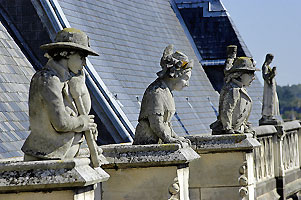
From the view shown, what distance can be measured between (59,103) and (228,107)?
18.8 feet

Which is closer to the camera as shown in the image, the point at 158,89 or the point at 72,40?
the point at 72,40

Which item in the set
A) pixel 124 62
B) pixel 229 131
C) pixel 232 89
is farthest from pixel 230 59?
pixel 124 62

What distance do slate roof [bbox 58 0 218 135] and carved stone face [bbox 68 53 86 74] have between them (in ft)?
35.3

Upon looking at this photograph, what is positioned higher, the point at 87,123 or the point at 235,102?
the point at 235,102

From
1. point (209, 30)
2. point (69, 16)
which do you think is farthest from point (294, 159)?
point (209, 30)

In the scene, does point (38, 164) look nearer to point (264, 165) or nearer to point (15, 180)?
point (15, 180)

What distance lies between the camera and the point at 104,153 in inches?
364

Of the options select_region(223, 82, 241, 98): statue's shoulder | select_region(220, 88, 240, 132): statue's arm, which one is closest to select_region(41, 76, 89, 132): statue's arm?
select_region(220, 88, 240, 132): statue's arm

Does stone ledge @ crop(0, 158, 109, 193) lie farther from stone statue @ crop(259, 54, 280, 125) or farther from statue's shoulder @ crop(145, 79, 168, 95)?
stone statue @ crop(259, 54, 280, 125)

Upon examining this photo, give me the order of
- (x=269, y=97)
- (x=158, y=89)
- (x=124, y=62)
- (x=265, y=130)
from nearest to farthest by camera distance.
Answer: (x=158, y=89)
(x=265, y=130)
(x=269, y=97)
(x=124, y=62)

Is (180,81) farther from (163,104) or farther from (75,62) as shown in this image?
(75,62)

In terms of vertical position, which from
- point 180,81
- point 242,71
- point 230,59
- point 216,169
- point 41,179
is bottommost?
point 41,179

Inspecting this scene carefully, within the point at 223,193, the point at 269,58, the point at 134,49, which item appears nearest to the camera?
the point at 223,193

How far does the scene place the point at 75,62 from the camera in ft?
23.5
